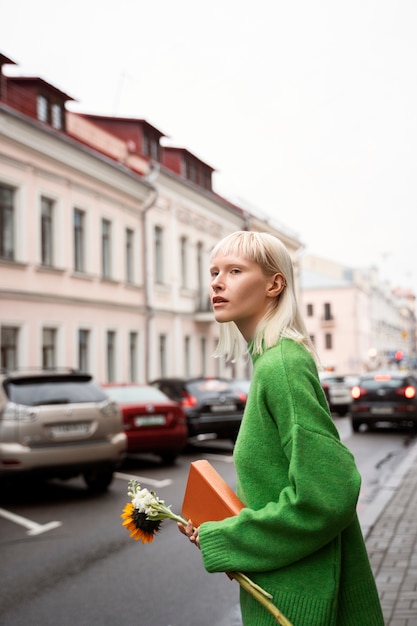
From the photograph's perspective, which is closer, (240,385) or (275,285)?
(275,285)

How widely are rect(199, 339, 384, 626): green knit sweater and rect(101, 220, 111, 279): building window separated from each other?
78.0 feet

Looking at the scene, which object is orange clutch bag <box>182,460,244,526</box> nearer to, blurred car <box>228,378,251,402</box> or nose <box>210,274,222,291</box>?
nose <box>210,274,222,291</box>

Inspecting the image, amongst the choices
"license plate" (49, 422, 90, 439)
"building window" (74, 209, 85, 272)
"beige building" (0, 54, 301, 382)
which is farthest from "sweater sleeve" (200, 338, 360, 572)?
"building window" (74, 209, 85, 272)

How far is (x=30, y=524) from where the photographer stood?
26.5ft

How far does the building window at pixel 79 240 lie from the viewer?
2378 cm

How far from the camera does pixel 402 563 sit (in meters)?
5.87

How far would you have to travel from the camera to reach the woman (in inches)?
71.5

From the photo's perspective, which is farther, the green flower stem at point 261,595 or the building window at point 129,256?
the building window at point 129,256

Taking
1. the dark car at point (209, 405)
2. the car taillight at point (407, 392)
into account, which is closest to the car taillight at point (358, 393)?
the car taillight at point (407, 392)

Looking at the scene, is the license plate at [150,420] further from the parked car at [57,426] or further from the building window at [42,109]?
the building window at [42,109]

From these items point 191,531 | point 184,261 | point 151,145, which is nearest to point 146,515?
point 191,531

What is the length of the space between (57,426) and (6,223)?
1210 cm

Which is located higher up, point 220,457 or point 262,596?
point 262,596

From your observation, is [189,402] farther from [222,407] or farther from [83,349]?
[83,349]
